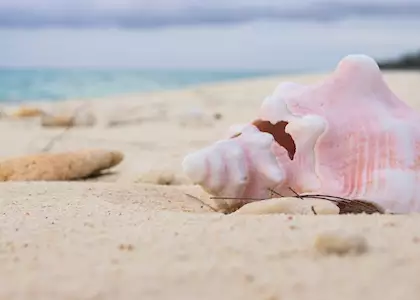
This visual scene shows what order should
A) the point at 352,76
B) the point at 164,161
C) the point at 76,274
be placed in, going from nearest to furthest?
the point at 76,274, the point at 352,76, the point at 164,161

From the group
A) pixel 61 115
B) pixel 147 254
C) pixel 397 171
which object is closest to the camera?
pixel 147 254

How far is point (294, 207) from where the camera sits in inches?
69.0

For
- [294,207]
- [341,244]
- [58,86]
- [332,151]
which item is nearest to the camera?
[341,244]

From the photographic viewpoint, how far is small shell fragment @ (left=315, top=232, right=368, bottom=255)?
49.7 inches

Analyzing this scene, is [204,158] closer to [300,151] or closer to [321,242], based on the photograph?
[300,151]

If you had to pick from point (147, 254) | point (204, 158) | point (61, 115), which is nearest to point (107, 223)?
point (147, 254)

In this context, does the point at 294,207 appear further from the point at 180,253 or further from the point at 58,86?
the point at 58,86

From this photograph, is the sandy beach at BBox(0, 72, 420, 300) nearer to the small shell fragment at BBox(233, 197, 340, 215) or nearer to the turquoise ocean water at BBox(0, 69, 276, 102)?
the small shell fragment at BBox(233, 197, 340, 215)

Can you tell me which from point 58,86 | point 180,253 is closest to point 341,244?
point 180,253

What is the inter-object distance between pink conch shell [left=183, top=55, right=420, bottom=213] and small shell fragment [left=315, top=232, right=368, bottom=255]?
648 mm

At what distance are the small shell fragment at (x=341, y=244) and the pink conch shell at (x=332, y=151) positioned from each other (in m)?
0.65

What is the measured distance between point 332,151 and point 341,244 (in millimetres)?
779

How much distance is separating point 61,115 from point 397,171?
4.08 metres

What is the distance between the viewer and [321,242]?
1.28 meters
